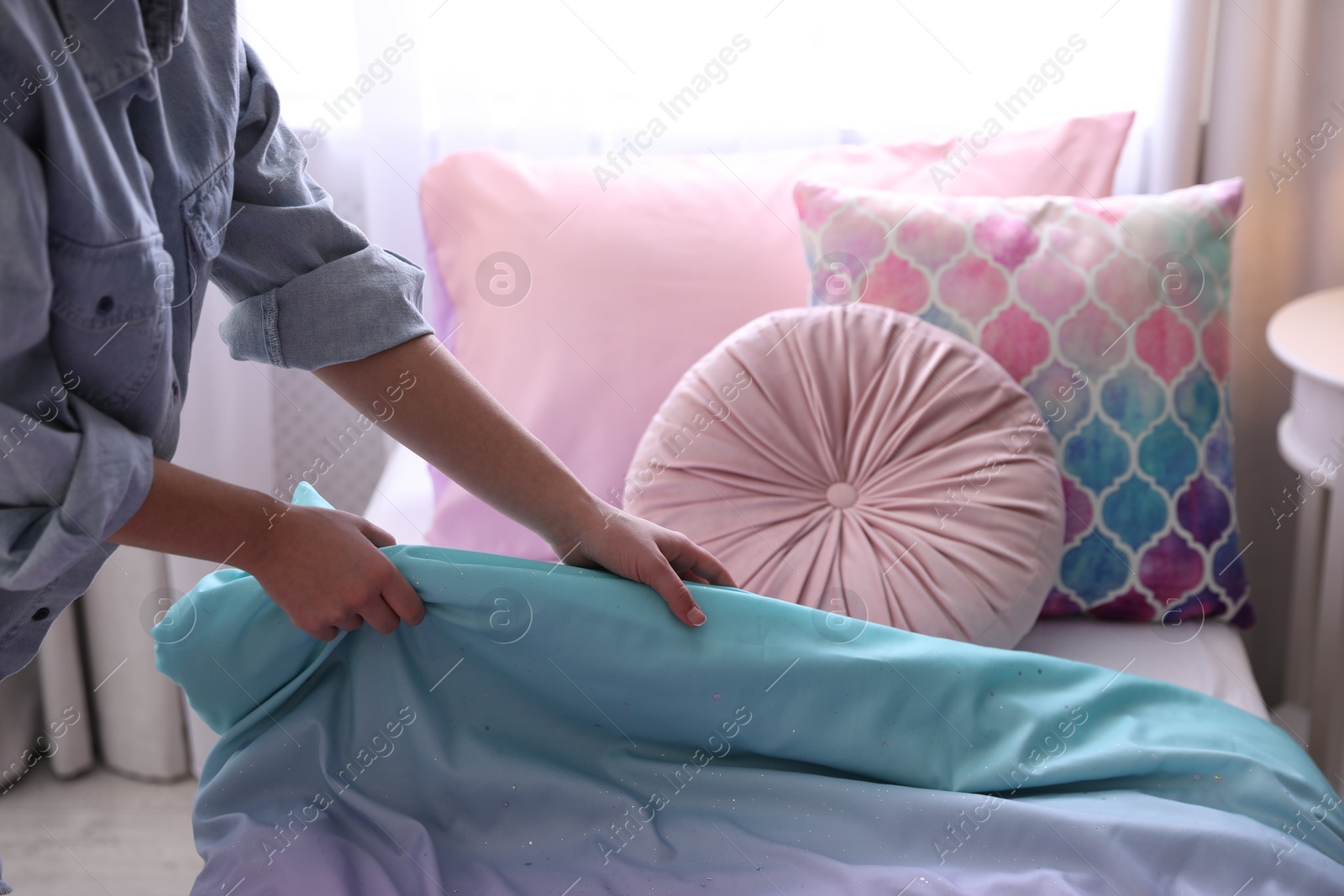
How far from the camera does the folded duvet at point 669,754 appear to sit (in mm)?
696

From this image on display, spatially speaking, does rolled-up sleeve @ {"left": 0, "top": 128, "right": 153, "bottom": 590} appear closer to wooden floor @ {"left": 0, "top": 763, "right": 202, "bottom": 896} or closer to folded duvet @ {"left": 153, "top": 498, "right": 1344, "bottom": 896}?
folded duvet @ {"left": 153, "top": 498, "right": 1344, "bottom": 896}

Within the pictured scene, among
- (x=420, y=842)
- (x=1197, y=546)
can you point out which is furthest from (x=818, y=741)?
(x=1197, y=546)

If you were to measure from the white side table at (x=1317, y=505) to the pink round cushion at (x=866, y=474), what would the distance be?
0.91 feet

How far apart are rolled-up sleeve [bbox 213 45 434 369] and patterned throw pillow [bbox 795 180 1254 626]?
51cm

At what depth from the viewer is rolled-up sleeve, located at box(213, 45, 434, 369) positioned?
0.71m

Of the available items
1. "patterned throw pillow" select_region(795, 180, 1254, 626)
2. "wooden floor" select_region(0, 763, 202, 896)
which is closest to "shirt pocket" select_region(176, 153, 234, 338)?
"patterned throw pillow" select_region(795, 180, 1254, 626)

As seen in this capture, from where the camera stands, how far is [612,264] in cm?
114

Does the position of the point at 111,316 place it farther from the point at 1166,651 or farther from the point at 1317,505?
the point at 1317,505

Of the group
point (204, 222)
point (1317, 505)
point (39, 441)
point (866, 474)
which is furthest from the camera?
point (1317, 505)

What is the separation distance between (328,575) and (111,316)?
0.22m

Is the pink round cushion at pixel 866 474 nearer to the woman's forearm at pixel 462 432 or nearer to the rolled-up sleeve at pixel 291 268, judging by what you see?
the woman's forearm at pixel 462 432

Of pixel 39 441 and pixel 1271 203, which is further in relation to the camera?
pixel 1271 203

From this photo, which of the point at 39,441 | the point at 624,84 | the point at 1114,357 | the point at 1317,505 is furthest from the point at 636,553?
the point at 1317,505

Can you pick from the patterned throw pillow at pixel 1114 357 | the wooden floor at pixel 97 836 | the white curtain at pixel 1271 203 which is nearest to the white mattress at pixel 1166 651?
the patterned throw pillow at pixel 1114 357
